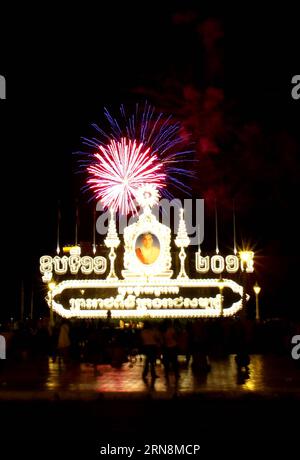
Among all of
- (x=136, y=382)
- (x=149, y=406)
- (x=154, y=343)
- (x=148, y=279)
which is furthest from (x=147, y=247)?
(x=149, y=406)

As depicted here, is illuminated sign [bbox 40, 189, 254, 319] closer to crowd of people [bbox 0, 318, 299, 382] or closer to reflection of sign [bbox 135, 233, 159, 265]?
reflection of sign [bbox 135, 233, 159, 265]

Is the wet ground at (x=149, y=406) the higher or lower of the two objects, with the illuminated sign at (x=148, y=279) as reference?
lower

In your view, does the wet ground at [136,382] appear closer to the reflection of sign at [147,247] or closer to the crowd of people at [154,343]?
the crowd of people at [154,343]

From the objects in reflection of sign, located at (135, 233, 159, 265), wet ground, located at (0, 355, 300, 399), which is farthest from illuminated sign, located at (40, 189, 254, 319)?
wet ground, located at (0, 355, 300, 399)

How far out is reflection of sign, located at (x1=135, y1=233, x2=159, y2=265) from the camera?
1626 inches

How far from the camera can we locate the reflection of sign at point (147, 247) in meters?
41.3

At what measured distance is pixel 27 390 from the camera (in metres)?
16.0

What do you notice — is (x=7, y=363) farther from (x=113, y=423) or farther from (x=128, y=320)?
(x=128, y=320)

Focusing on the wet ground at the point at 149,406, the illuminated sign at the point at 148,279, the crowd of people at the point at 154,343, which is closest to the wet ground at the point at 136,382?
the wet ground at the point at 149,406

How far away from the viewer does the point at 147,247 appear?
4131 cm

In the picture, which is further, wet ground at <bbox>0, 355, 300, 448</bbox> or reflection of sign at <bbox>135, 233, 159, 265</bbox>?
Result: reflection of sign at <bbox>135, 233, 159, 265</bbox>

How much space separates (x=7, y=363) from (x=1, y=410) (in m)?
11.2

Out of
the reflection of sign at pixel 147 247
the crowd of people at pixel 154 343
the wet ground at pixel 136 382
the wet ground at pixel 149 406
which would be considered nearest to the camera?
the wet ground at pixel 149 406
